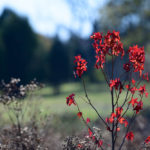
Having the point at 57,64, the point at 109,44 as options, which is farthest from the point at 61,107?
the point at 109,44

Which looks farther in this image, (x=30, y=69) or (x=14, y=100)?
(x=30, y=69)

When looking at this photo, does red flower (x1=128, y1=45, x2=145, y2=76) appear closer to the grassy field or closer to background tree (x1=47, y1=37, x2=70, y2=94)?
the grassy field

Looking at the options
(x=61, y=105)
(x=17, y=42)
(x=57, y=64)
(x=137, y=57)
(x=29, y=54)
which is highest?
(x=17, y=42)

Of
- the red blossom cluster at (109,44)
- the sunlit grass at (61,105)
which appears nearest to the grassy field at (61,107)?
the sunlit grass at (61,105)

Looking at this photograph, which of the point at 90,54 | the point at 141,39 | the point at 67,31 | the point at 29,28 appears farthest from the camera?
the point at 67,31

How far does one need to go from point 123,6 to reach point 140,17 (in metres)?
1.58

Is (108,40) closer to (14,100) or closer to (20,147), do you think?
(14,100)

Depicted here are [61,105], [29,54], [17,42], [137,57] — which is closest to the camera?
[137,57]

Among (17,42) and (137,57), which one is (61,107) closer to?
(17,42)

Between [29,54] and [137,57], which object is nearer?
[137,57]

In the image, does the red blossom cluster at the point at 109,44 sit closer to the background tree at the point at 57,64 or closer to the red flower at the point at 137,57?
the red flower at the point at 137,57

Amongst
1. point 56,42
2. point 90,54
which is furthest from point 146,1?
point 56,42

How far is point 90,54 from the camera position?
21.2 meters

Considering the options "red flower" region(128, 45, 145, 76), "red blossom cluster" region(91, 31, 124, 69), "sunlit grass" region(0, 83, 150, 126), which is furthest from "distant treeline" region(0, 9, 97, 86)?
"red flower" region(128, 45, 145, 76)
